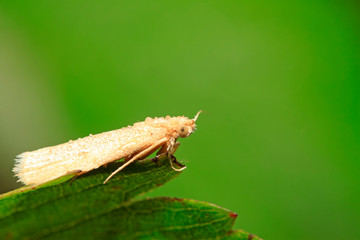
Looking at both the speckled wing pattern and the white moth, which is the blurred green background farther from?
the speckled wing pattern

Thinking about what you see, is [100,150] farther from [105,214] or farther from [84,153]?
[105,214]

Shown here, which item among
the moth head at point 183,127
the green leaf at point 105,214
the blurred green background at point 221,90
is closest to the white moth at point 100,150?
the moth head at point 183,127

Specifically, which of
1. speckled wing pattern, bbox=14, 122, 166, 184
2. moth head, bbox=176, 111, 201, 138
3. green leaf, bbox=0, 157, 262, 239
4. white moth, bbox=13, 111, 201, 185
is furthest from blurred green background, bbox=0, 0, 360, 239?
green leaf, bbox=0, 157, 262, 239

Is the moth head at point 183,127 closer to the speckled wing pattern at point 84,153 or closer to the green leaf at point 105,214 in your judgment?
the speckled wing pattern at point 84,153

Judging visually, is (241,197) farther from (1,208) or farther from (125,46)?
(1,208)

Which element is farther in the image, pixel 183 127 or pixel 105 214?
pixel 183 127

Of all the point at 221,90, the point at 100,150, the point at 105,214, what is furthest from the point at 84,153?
the point at 221,90

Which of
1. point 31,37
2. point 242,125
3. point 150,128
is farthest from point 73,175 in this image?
point 31,37

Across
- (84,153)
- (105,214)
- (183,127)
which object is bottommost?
(105,214)
